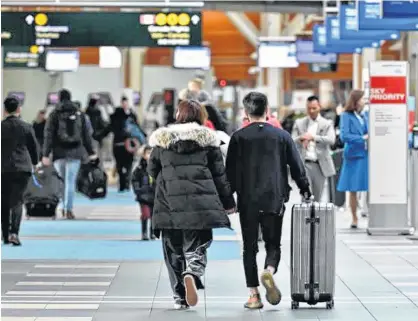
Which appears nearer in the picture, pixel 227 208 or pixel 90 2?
pixel 227 208

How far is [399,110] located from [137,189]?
136 inches

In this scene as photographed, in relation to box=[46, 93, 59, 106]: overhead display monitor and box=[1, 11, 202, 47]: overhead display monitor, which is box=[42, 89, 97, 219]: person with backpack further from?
box=[46, 93, 59, 106]: overhead display monitor

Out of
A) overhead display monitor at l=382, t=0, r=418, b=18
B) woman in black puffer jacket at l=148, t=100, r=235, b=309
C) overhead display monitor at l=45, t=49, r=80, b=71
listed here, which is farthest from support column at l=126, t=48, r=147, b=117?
woman in black puffer jacket at l=148, t=100, r=235, b=309

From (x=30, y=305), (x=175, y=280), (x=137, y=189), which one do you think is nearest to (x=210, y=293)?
(x=175, y=280)

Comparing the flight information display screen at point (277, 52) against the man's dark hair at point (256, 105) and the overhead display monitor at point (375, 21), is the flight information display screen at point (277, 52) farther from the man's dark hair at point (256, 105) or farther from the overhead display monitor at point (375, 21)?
the man's dark hair at point (256, 105)

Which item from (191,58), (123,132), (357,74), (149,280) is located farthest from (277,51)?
(149,280)

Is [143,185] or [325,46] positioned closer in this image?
[143,185]

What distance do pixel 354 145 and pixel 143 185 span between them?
9.96ft

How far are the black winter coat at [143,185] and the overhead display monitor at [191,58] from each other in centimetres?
1746

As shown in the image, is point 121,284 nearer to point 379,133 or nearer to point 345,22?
point 379,133

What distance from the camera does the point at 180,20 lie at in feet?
68.4

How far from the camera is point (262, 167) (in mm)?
9844

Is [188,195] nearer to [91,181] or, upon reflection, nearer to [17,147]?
[17,147]

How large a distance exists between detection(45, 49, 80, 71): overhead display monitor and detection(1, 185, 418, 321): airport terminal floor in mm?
16168
